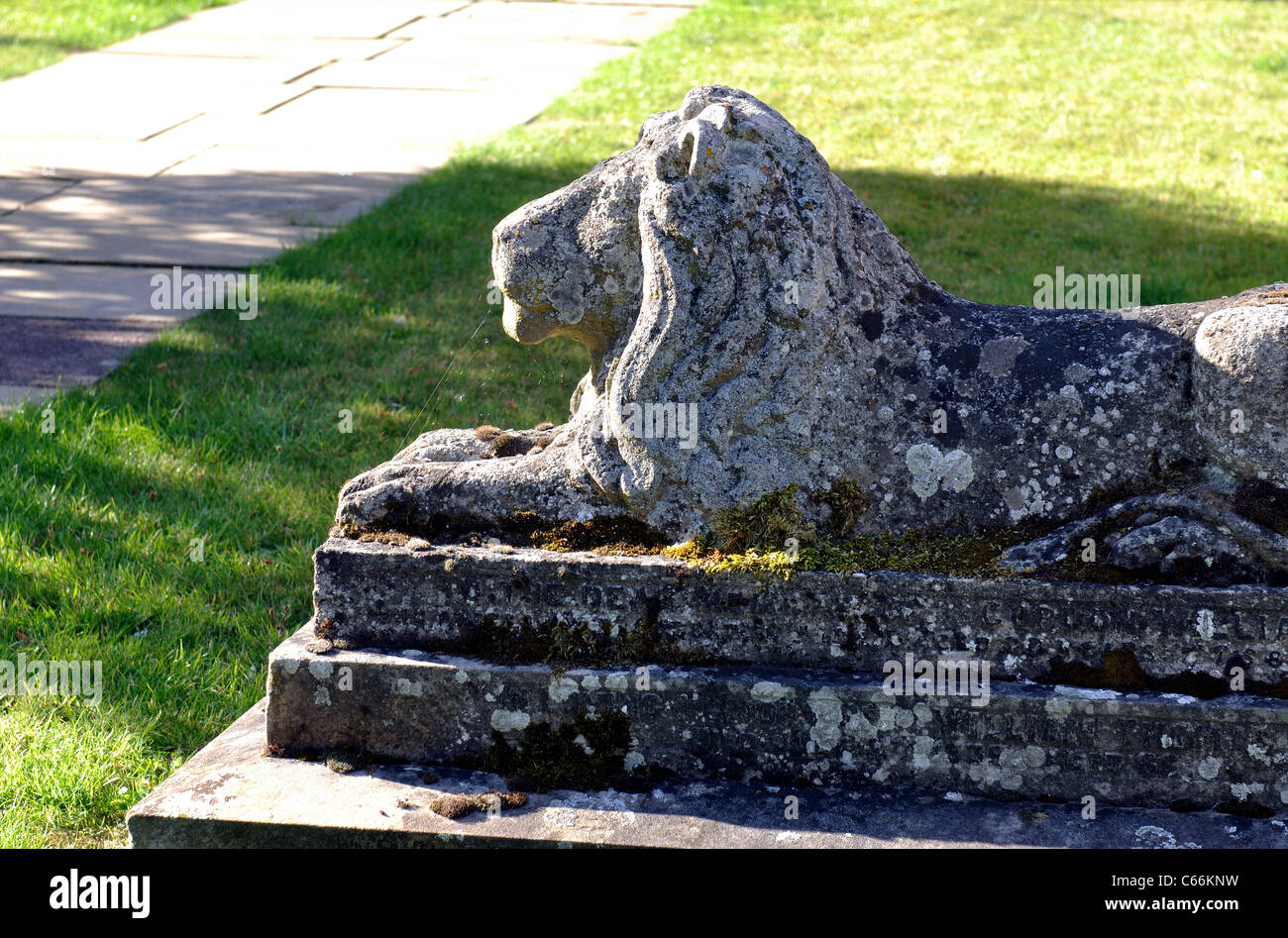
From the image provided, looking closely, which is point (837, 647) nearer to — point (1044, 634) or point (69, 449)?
point (1044, 634)

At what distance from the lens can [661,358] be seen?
126 inches

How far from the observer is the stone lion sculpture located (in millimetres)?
3172

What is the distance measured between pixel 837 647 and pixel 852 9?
1457 centimetres

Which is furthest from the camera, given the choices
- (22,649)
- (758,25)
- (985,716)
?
(758,25)

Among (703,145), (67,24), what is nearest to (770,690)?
(703,145)

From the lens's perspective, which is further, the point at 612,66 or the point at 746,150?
the point at 612,66

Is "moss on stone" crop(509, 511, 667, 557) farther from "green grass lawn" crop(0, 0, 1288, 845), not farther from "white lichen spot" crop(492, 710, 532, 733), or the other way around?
"green grass lawn" crop(0, 0, 1288, 845)

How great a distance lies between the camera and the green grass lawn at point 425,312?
4285 mm

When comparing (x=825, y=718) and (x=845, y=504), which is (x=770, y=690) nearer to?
(x=825, y=718)

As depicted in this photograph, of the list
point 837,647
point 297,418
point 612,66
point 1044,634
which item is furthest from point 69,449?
point 612,66

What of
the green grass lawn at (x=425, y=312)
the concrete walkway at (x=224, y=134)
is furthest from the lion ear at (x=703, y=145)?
the concrete walkway at (x=224, y=134)

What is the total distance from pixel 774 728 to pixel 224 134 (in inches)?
352

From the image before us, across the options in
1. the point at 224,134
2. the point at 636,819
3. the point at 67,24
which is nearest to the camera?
the point at 636,819

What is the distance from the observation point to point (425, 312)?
7215 mm
